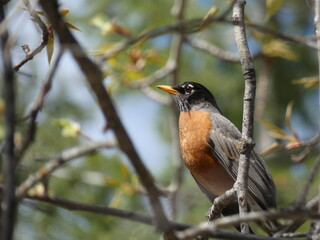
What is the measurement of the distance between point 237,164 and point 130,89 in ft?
7.13

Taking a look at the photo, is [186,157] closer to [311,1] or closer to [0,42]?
[311,1]

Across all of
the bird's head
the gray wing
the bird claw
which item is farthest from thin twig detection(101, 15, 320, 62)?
the bird's head

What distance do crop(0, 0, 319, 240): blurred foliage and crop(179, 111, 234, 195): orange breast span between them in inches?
17.1

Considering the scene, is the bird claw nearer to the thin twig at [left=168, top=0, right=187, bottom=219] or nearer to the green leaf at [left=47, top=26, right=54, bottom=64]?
the green leaf at [left=47, top=26, right=54, bottom=64]

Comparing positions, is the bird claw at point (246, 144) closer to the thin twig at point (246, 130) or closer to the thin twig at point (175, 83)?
the thin twig at point (246, 130)

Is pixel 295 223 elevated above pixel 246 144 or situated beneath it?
situated beneath

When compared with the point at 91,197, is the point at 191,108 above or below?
above

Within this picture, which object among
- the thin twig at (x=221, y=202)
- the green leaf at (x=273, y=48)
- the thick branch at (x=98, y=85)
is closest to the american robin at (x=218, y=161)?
the thin twig at (x=221, y=202)

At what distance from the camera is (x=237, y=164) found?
10.7ft

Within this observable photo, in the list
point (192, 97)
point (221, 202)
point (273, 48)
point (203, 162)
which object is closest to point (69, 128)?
point (203, 162)

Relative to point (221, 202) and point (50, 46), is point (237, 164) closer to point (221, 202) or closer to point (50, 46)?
point (221, 202)

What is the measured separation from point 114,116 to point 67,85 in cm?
429

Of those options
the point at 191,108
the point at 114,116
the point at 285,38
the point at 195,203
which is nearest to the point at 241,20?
the point at 285,38

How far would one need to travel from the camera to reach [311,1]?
8.22 ft
